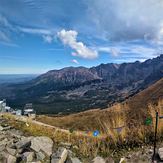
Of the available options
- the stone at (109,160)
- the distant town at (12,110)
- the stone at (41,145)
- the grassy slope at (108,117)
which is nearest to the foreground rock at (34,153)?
the stone at (41,145)

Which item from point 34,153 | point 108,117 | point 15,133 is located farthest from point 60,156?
point 108,117

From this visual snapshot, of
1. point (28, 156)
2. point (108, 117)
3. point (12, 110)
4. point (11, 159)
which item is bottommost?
point (12, 110)

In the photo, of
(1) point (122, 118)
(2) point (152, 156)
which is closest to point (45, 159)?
(2) point (152, 156)

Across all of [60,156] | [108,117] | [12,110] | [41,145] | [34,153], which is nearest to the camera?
[60,156]

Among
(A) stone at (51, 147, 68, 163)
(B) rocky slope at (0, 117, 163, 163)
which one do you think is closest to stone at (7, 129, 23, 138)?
(B) rocky slope at (0, 117, 163, 163)

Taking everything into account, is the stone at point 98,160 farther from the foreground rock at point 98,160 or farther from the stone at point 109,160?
the stone at point 109,160

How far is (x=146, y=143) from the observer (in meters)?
7.39

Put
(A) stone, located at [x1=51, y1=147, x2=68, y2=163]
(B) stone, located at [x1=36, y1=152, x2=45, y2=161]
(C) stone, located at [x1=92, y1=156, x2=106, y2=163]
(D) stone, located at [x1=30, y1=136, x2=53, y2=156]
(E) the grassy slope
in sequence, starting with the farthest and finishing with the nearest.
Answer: (E) the grassy slope → (D) stone, located at [x1=30, y1=136, x2=53, y2=156] → (B) stone, located at [x1=36, y1=152, x2=45, y2=161] → (C) stone, located at [x1=92, y1=156, x2=106, y2=163] → (A) stone, located at [x1=51, y1=147, x2=68, y2=163]

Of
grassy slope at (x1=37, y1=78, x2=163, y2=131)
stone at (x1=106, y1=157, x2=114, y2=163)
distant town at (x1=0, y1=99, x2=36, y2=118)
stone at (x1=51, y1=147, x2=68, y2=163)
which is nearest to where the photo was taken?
stone at (x1=51, y1=147, x2=68, y2=163)

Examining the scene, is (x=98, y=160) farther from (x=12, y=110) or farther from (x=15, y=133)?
(x=12, y=110)

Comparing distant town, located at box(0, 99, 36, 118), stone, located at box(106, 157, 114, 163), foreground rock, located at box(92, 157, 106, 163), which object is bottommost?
distant town, located at box(0, 99, 36, 118)

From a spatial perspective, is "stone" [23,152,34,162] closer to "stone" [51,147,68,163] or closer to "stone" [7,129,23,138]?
"stone" [51,147,68,163]

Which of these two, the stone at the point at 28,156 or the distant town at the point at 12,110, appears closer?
the stone at the point at 28,156

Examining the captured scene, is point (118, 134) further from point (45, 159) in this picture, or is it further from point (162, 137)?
point (45, 159)
